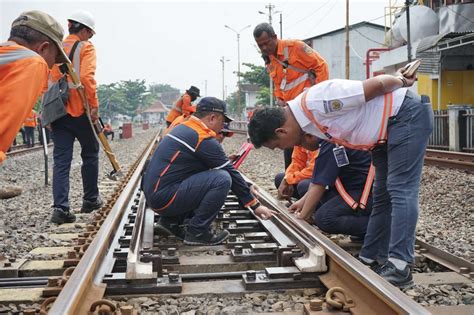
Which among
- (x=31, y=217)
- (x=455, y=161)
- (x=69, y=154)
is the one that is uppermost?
(x=69, y=154)

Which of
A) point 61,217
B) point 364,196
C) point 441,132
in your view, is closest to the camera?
point 364,196

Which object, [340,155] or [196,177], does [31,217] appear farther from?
[340,155]

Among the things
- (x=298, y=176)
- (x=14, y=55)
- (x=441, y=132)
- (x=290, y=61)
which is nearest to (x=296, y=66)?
(x=290, y=61)

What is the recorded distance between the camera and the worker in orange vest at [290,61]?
5734 millimetres

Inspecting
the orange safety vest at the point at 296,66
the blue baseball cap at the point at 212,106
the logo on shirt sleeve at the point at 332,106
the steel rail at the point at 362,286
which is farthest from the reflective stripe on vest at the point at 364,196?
the orange safety vest at the point at 296,66

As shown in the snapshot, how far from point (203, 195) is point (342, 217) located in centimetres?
102

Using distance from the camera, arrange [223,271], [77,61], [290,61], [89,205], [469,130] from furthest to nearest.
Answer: [469,130]
[89,205]
[290,61]
[77,61]
[223,271]

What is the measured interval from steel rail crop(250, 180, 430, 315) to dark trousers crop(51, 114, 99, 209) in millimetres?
2953

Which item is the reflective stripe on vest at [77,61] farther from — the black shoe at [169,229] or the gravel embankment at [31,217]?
the black shoe at [169,229]

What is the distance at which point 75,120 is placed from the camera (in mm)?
5855

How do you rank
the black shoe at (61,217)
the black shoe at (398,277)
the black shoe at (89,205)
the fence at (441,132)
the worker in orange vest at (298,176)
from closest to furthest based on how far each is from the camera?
1. the black shoe at (398,277)
2. the worker in orange vest at (298,176)
3. the black shoe at (61,217)
4. the black shoe at (89,205)
5. the fence at (441,132)

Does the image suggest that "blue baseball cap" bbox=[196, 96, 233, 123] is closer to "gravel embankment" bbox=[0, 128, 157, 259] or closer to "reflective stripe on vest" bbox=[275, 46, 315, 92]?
"gravel embankment" bbox=[0, 128, 157, 259]

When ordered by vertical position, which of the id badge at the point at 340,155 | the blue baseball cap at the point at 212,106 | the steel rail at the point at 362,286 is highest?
the blue baseball cap at the point at 212,106

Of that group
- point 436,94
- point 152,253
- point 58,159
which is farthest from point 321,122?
point 436,94
